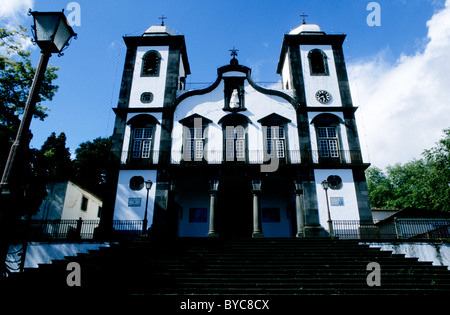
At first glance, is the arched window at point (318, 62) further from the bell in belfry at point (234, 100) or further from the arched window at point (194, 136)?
the arched window at point (194, 136)

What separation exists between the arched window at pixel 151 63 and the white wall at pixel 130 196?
755 cm

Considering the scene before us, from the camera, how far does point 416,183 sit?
3288 cm

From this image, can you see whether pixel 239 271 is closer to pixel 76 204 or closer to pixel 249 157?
pixel 249 157

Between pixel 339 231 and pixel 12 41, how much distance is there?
23.0 meters

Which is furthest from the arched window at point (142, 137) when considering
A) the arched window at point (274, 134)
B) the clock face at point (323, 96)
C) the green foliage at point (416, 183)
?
the green foliage at point (416, 183)

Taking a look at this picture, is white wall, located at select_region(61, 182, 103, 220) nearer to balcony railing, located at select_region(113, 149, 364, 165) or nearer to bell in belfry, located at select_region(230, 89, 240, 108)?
balcony railing, located at select_region(113, 149, 364, 165)

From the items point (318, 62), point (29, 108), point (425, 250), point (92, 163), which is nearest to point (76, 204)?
point (92, 163)

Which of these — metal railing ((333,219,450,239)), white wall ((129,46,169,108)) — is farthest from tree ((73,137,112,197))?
metal railing ((333,219,450,239))

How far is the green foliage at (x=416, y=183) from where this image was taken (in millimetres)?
26266

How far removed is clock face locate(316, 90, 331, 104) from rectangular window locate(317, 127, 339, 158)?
2.00 metres

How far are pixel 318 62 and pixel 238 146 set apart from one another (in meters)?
9.15

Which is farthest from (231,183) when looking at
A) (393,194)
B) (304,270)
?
(393,194)

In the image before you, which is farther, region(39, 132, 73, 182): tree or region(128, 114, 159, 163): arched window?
region(39, 132, 73, 182): tree

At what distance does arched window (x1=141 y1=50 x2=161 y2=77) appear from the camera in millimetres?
20486
